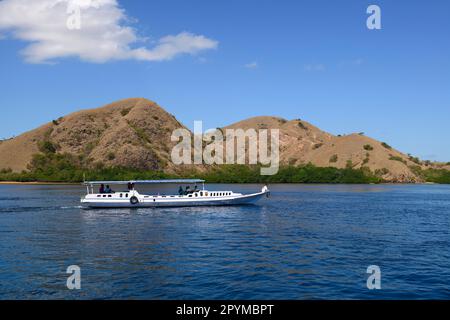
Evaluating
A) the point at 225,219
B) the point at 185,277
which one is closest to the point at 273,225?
the point at 225,219

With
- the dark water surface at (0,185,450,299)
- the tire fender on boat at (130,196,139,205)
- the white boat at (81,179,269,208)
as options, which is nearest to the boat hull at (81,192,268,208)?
the white boat at (81,179,269,208)

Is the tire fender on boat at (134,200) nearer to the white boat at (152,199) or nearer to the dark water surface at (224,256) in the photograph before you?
the white boat at (152,199)

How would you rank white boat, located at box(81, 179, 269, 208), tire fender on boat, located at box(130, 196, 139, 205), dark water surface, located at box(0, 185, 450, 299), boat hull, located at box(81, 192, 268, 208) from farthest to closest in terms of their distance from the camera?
tire fender on boat, located at box(130, 196, 139, 205)
boat hull, located at box(81, 192, 268, 208)
white boat, located at box(81, 179, 269, 208)
dark water surface, located at box(0, 185, 450, 299)

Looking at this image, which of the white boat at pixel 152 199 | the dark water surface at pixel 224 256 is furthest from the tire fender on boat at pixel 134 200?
the dark water surface at pixel 224 256

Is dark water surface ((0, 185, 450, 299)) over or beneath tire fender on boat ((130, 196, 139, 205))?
beneath

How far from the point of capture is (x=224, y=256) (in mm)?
39719

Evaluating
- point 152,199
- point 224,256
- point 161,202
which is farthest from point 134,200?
point 224,256

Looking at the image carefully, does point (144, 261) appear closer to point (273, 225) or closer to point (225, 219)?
point (273, 225)

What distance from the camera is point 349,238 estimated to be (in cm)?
5012

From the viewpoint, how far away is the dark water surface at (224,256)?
2936 centimetres

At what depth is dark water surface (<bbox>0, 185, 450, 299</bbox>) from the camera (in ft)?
96.3

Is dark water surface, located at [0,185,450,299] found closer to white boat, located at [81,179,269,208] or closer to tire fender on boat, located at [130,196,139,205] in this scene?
white boat, located at [81,179,269,208]

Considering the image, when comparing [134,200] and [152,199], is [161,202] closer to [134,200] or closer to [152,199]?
[152,199]
